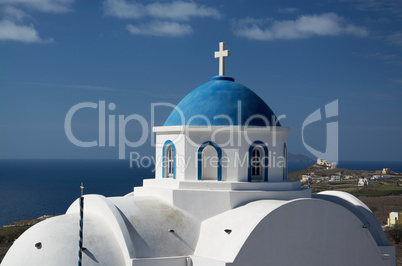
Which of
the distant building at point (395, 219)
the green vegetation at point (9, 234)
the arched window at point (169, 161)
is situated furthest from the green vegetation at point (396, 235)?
the green vegetation at point (9, 234)

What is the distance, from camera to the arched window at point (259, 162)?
1614 cm

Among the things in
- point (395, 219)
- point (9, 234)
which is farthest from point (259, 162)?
point (395, 219)

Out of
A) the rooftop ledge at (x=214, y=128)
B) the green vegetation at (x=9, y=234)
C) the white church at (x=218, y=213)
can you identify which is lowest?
the green vegetation at (x=9, y=234)

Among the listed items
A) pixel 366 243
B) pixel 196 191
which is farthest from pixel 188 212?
pixel 366 243

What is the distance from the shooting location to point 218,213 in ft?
49.1

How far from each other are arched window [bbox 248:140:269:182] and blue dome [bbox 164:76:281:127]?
728mm

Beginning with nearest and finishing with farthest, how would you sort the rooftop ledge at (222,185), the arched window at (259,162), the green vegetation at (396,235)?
the rooftop ledge at (222,185) < the arched window at (259,162) < the green vegetation at (396,235)

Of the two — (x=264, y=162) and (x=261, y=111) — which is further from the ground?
(x=261, y=111)

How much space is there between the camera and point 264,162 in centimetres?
A: 1622

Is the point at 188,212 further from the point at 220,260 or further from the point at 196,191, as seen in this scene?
the point at 220,260

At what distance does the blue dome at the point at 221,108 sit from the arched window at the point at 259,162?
728mm

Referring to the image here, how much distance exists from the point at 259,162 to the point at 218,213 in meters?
2.37

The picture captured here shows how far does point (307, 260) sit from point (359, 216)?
3.69 m

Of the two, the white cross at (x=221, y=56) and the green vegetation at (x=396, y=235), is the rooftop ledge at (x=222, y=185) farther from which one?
the green vegetation at (x=396, y=235)
